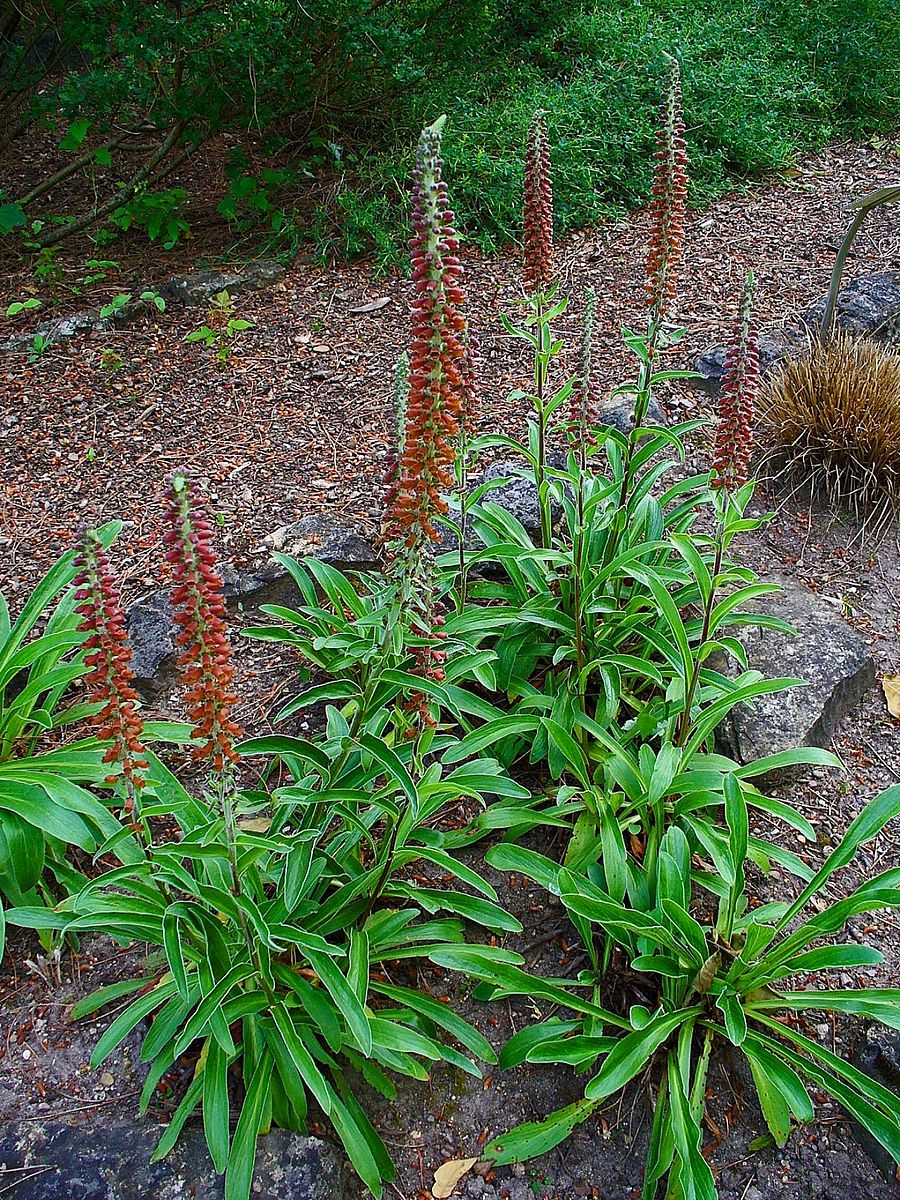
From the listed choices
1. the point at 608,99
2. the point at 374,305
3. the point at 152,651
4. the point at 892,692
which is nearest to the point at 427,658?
the point at 152,651

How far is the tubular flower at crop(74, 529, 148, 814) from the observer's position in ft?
7.63

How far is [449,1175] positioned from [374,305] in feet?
18.7

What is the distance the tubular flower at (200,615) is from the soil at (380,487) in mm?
1319

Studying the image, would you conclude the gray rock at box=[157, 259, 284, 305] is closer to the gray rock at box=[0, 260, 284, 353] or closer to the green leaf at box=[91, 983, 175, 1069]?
the gray rock at box=[0, 260, 284, 353]

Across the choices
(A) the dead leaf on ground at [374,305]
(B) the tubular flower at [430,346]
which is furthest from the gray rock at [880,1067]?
(A) the dead leaf on ground at [374,305]

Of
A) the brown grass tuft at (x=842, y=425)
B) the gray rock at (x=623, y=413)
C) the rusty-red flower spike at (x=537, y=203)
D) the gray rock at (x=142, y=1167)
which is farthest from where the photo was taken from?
the gray rock at (x=623, y=413)

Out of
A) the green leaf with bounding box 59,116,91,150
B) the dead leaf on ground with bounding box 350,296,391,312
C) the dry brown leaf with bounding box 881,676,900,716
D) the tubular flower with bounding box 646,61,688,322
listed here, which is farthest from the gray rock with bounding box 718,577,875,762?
the green leaf with bounding box 59,116,91,150

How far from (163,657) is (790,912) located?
8.94 ft

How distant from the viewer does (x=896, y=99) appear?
9.81 metres

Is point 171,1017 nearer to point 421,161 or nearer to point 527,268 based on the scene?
point 421,161

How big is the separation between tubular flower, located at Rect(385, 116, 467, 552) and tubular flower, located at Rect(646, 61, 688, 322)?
1.40 meters

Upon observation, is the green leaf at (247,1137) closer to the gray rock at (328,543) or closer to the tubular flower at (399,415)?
the tubular flower at (399,415)

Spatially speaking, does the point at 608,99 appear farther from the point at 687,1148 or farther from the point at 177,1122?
the point at 177,1122

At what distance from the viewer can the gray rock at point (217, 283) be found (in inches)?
271
